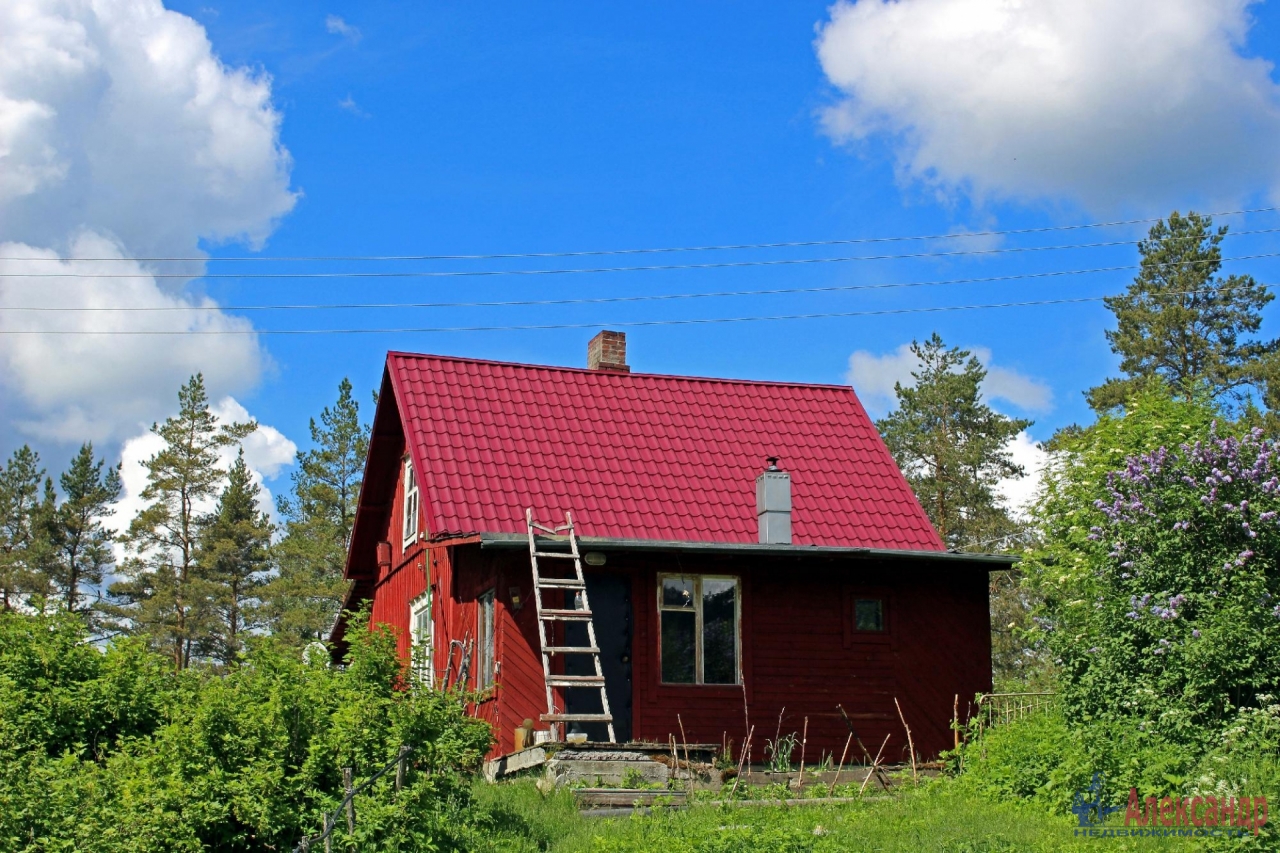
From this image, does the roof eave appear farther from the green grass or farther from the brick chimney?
the brick chimney

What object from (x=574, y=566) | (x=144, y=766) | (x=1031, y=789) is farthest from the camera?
(x=574, y=566)

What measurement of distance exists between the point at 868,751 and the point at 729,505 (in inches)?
162

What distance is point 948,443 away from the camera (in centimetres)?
4056

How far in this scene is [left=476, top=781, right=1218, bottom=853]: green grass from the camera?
10836mm

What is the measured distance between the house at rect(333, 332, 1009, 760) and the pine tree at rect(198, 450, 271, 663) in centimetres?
2689

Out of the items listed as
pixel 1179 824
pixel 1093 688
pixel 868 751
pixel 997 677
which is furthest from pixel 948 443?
pixel 1179 824

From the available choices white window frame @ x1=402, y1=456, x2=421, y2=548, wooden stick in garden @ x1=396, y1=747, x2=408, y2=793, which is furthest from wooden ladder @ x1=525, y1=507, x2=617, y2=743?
wooden stick in garden @ x1=396, y1=747, x2=408, y2=793

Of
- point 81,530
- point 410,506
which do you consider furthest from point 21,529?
point 410,506

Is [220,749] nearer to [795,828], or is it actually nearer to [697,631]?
Result: [795,828]

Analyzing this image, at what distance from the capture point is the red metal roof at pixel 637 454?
18.9 metres

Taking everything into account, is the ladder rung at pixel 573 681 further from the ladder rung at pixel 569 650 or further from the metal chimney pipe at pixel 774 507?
the metal chimney pipe at pixel 774 507

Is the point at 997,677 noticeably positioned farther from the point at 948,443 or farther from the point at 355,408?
the point at 355,408

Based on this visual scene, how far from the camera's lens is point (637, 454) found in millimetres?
20500

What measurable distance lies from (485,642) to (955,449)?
2571cm
